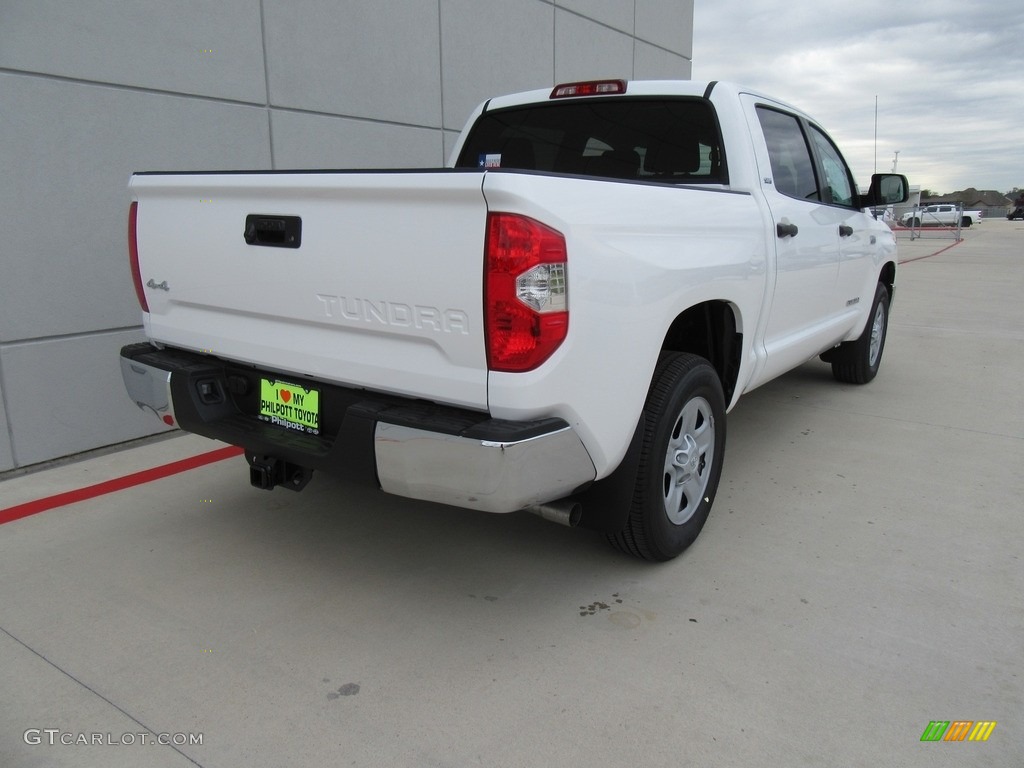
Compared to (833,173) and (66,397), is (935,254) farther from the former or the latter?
(66,397)

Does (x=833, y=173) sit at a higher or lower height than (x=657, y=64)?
lower

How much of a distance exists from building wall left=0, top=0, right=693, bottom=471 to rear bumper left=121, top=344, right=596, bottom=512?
6.21 ft

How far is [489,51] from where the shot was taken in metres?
7.38

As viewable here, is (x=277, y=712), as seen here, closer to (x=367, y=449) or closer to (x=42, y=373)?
(x=367, y=449)

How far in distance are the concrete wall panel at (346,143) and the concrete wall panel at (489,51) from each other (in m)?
0.46

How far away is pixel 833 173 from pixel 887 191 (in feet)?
1.78

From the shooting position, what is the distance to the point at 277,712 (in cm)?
232

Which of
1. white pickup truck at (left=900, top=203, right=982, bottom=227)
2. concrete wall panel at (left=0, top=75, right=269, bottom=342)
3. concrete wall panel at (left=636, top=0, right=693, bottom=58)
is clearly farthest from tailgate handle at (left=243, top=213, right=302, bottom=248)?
white pickup truck at (left=900, top=203, right=982, bottom=227)

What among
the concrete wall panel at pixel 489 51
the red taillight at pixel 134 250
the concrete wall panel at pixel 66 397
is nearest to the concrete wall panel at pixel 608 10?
the concrete wall panel at pixel 489 51

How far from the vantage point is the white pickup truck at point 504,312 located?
2.25 meters

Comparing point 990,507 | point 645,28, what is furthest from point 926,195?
point 990,507

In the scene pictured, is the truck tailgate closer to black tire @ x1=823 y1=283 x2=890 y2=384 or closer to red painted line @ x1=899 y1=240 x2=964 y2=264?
black tire @ x1=823 y1=283 x2=890 y2=384

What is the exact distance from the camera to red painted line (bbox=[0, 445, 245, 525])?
12.4 feet

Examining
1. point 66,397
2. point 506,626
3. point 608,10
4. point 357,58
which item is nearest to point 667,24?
point 608,10
